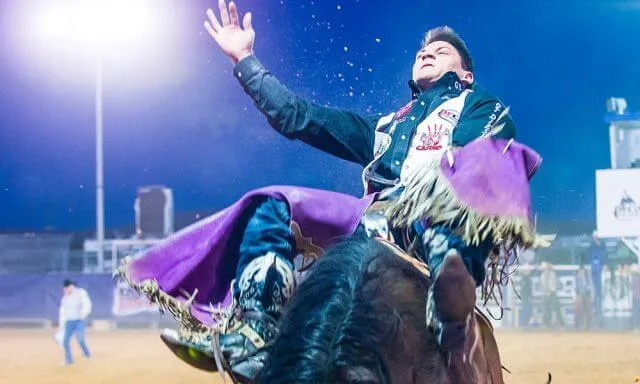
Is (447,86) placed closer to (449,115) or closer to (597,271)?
(449,115)

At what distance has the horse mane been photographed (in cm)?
92

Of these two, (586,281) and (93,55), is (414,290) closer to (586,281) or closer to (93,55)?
(93,55)

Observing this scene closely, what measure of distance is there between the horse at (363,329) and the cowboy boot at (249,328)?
0.14m

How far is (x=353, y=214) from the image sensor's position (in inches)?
58.4

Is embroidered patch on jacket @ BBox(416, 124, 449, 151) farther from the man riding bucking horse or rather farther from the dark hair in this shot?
the dark hair

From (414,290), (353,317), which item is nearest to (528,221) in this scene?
(414,290)

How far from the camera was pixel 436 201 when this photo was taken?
1.25 m

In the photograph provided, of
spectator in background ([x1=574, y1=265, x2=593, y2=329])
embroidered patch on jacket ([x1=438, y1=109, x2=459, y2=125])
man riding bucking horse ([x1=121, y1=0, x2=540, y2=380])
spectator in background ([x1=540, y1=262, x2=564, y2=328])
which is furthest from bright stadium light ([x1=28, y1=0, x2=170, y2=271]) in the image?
spectator in background ([x1=574, y1=265, x2=593, y2=329])

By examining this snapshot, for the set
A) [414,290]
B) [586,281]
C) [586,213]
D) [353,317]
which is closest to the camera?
[353,317]

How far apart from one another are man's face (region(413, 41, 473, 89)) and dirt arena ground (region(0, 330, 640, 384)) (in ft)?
6.82

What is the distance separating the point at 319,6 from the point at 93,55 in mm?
928

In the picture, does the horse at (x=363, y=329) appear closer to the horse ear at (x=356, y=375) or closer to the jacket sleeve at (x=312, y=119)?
the horse ear at (x=356, y=375)

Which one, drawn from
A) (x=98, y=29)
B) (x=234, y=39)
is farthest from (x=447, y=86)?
(x=98, y=29)

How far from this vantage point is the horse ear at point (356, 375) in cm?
91
